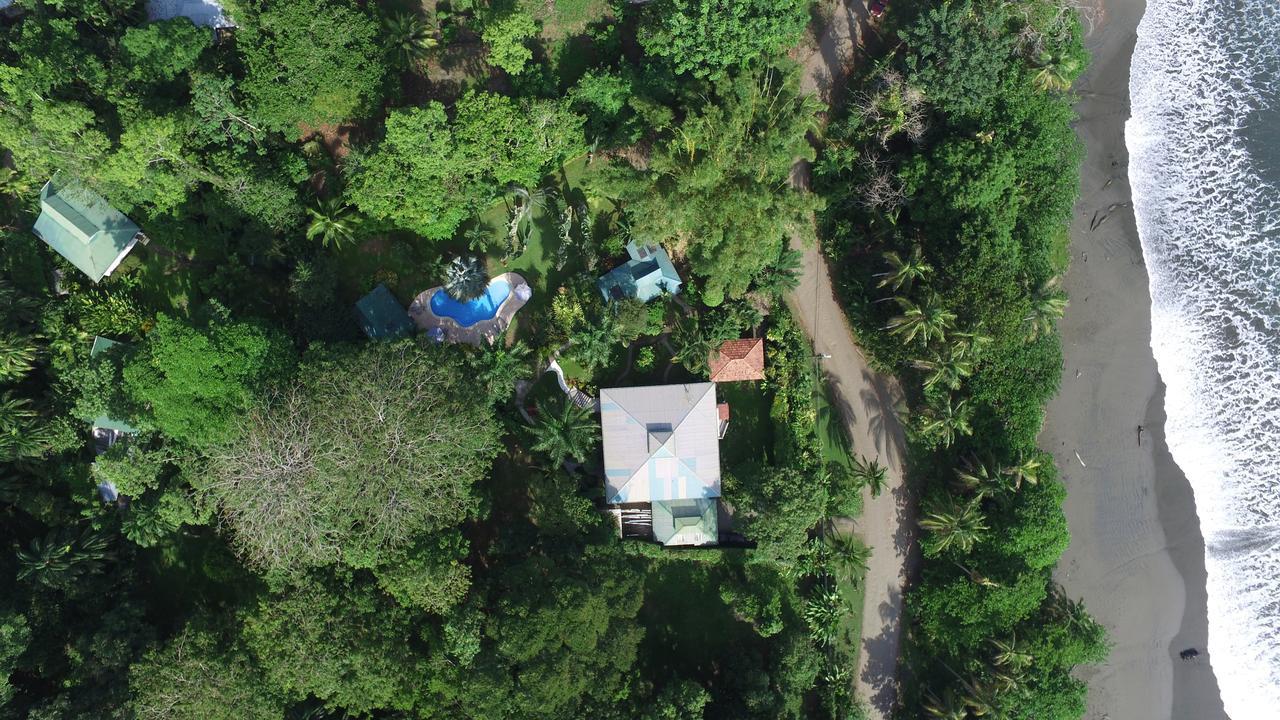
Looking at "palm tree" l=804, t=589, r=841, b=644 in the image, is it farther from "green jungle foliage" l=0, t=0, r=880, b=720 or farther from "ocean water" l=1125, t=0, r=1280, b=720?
"ocean water" l=1125, t=0, r=1280, b=720

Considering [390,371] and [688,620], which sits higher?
[390,371]

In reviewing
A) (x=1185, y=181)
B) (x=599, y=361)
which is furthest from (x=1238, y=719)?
(x=599, y=361)

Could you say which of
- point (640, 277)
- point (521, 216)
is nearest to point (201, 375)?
point (521, 216)

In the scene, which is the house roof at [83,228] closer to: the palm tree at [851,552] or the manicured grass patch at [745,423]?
the manicured grass patch at [745,423]

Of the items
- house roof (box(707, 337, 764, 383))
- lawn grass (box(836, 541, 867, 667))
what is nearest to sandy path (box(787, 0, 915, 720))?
lawn grass (box(836, 541, 867, 667))

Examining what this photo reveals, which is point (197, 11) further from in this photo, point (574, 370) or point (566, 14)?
point (574, 370)

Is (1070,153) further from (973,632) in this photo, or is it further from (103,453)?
(103,453)
